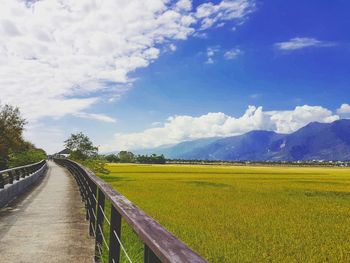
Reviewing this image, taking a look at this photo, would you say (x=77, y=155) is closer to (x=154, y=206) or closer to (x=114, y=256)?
(x=154, y=206)

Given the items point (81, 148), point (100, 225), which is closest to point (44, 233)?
point (100, 225)

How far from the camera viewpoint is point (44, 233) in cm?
1005

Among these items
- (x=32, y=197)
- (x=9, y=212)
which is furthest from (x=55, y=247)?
(x=32, y=197)

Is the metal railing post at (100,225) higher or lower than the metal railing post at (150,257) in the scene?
lower

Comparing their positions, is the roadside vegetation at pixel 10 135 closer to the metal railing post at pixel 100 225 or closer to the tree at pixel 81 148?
the tree at pixel 81 148

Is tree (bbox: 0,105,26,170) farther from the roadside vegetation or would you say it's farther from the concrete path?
the concrete path

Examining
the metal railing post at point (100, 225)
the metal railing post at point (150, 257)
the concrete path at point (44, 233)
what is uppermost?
the metal railing post at point (150, 257)

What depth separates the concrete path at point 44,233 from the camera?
7875mm

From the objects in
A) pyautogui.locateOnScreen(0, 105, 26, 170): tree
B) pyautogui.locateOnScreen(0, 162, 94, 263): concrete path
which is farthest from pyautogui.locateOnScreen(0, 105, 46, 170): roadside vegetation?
pyautogui.locateOnScreen(0, 162, 94, 263): concrete path

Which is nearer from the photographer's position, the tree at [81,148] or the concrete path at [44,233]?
the concrete path at [44,233]

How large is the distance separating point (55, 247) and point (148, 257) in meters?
6.28

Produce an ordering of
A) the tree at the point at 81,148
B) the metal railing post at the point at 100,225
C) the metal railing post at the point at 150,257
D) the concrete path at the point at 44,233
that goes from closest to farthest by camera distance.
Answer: the metal railing post at the point at 150,257
the metal railing post at the point at 100,225
the concrete path at the point at 44,233
the tree at the point at 81,148

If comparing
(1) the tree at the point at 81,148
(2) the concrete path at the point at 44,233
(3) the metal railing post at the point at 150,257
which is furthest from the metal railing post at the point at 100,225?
(1) the tree at the point at 81,148

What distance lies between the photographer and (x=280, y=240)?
12586 millimetres
